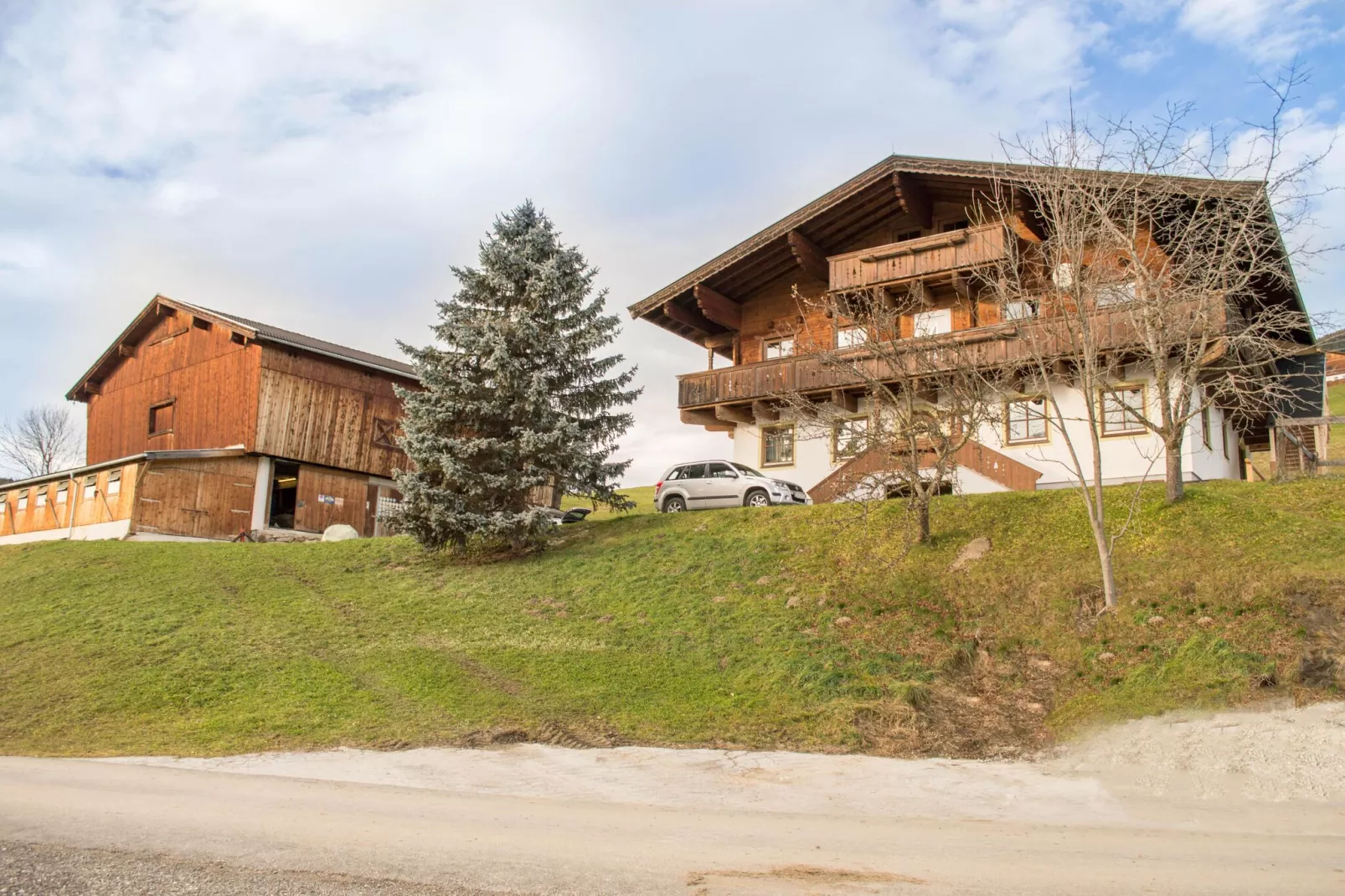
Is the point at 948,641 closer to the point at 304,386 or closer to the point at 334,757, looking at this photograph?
the point at 334,757

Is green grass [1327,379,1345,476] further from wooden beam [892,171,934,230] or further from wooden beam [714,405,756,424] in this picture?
wooden beam [714,405,756,424]

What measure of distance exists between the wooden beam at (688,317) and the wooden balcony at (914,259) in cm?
584

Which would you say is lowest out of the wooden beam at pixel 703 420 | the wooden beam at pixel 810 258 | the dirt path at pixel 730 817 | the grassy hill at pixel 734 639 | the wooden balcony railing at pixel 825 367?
the dirt path at pixel 730 817

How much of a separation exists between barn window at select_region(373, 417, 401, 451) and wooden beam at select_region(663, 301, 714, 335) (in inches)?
507

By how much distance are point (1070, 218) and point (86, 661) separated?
58.8ft

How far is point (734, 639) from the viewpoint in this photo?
15.8 metres

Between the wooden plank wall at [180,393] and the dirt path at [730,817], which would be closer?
the dirt path at [730,817]

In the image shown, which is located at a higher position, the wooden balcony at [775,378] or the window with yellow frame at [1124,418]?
the wooden balcony at [775,378]

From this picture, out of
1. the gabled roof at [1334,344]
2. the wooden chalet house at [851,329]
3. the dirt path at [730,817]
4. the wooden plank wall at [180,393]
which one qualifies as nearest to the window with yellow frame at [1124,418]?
the wooden chalet house at [851,329]

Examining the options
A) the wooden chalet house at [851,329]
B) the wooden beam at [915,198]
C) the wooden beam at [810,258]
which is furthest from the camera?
the wooden beam at [810,258]

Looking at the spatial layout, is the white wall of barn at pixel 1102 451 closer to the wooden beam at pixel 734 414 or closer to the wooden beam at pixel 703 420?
the wooden beam at pixel 734 414

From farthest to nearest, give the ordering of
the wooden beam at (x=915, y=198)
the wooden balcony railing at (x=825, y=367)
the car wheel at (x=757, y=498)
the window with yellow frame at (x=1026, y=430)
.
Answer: the wooden beam at (x=915, y=198)
the window with yellow frame at (x=1026, y=430)
the car wheel at (x=757, y=498)
the wooden balcony railing at (x=825, y=367)

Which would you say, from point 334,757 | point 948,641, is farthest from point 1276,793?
point 334,757

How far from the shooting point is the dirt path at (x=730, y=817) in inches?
266
